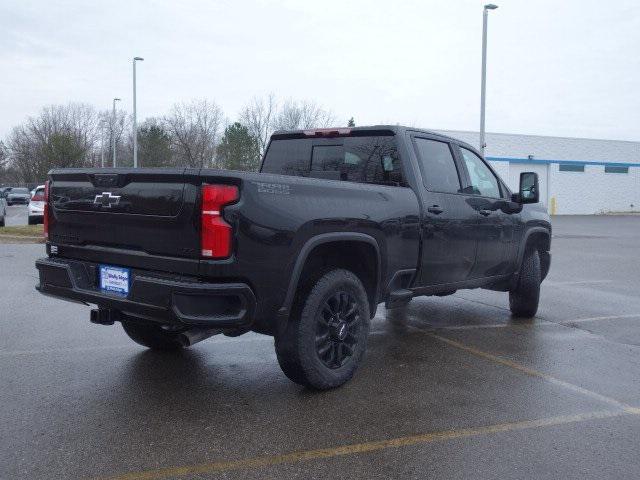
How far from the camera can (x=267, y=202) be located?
3.82 meters

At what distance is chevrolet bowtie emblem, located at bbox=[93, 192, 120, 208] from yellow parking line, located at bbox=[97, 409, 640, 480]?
5.86 ft

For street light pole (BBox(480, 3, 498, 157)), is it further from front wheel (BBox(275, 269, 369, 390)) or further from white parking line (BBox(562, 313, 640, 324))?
front wheel (BBox(275, 269, 369, 390))

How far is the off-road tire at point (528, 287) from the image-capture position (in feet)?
23.0

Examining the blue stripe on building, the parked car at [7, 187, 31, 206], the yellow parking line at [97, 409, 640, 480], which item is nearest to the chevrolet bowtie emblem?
the yellow parking line at [97, 409, 640, 480]

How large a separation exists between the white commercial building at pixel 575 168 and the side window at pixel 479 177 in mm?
34456

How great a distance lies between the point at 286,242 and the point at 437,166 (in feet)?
7.42

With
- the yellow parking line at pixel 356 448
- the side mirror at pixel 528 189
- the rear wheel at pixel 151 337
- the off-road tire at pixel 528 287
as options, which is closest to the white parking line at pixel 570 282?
the off-road tire at pixel 528 287

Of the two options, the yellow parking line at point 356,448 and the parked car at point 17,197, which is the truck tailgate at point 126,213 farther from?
the parked car at point 17,197

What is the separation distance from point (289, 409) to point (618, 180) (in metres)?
46.6

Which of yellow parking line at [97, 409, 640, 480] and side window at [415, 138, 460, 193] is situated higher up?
side window at [415, 138, 460, 193]

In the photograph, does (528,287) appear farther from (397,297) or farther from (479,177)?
(397,297)

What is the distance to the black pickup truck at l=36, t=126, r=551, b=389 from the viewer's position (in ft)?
12.1

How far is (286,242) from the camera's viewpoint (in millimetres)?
3953

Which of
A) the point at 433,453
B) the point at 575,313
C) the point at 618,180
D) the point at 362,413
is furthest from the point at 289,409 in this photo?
the point at 618,180
